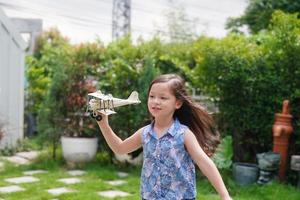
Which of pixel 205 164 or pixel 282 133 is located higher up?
pixel 205 164

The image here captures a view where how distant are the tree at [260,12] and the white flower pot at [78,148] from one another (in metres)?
8.72

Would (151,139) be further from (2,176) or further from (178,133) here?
(2,176)

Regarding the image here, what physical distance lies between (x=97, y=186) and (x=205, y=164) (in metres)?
3.28

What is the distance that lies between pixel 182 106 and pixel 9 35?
601 centimetres

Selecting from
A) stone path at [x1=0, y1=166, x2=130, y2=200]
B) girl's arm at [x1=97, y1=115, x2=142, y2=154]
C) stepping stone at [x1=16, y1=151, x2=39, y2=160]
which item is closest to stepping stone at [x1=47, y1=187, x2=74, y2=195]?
stone path at [x1=0, y1=166, x2=130, y2=200]

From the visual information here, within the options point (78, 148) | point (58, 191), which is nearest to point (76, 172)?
point (78, 148)

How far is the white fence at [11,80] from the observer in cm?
779

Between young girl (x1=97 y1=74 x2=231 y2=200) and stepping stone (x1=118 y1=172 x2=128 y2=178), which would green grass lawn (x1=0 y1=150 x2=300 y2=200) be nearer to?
stepping stone (x1=118 y1=172 x2=128 y2=178)

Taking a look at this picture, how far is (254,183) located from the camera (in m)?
5.54

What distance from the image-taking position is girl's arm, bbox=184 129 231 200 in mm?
2281

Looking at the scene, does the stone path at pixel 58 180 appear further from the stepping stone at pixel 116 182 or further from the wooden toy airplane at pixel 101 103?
the wooden toy airplane at pixel 101 103

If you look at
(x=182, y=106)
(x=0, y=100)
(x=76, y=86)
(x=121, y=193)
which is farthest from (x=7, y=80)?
(x=182, y=106)

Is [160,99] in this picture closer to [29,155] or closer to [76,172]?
[76,172]

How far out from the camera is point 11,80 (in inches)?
312
